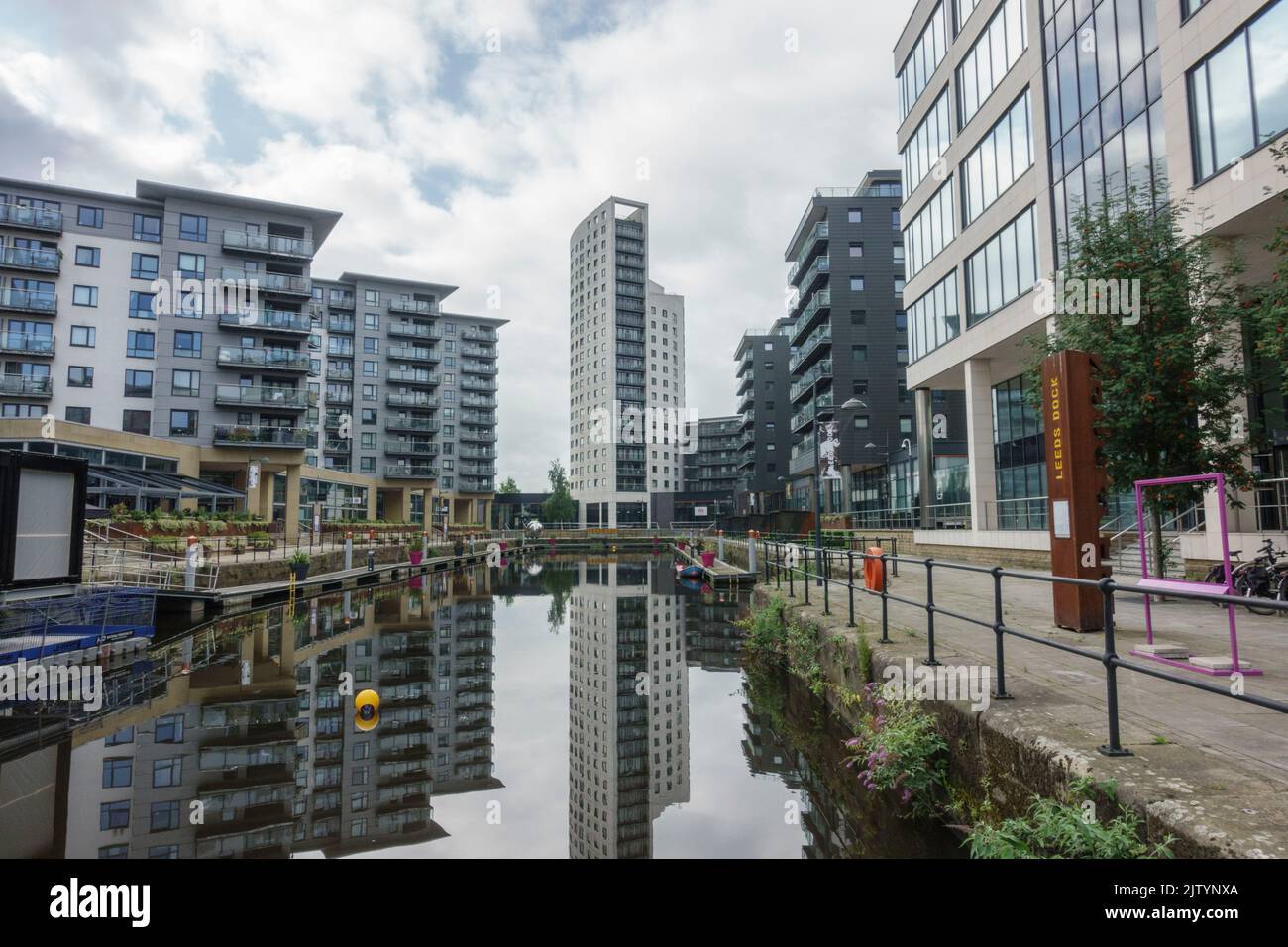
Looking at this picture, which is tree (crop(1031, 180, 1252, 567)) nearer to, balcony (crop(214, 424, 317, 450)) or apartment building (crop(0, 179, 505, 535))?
apartment building (crop(0, 179, 505, 535))

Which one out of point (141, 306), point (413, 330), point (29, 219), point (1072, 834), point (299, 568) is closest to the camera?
point (1072, 834)

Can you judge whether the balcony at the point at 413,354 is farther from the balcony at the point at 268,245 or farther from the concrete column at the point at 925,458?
the concrete column at the point at 925,458

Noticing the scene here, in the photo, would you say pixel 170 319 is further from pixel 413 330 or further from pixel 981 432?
pixel 981 432

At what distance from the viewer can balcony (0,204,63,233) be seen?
44125mm

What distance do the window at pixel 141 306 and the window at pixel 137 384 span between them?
11.5 feet

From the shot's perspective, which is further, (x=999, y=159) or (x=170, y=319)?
(x=170, y=319)

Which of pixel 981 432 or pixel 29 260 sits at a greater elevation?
pixel 29 260

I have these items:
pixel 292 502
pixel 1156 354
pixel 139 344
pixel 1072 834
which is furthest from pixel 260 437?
pixel 1072 834

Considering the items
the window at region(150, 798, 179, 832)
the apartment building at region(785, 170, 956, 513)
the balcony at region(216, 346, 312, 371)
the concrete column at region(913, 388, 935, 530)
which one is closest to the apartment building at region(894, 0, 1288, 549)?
the concrete column at region(913, 388, 935, 530)

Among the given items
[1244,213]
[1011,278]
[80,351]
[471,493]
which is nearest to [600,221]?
[471,493]

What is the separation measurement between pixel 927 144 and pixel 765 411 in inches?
2449

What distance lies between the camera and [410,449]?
7225 cm

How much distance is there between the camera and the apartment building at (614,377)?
324 feet

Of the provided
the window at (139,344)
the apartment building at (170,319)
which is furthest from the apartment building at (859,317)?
the window at (139,344)
